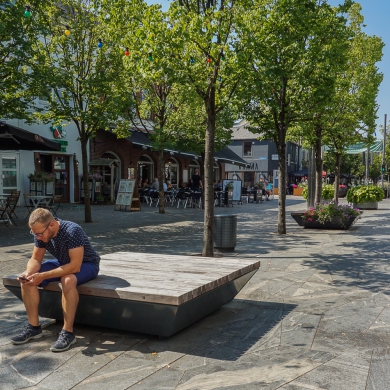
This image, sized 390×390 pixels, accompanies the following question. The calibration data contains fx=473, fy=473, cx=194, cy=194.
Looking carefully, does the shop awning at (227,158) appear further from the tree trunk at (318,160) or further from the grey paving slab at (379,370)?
the grey paving slab at (379,370)

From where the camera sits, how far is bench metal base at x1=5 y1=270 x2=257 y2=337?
406 cm

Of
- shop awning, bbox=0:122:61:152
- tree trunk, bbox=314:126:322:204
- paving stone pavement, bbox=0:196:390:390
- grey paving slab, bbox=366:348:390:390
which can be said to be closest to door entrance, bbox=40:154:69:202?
shop awning, bbox=0:122:61:152

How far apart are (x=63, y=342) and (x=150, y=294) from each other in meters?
0.88

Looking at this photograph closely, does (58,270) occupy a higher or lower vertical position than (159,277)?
higher

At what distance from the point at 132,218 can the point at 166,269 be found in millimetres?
11293

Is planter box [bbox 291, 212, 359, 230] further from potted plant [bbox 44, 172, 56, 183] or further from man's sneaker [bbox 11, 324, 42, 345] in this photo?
potted plant [bbox 44, 172, 56, 183]

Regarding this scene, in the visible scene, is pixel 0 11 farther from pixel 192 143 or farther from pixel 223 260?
pixel 192 143

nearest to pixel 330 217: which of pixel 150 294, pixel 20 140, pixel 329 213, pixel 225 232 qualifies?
pixel 329 213

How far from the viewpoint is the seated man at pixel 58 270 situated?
4.09 meters

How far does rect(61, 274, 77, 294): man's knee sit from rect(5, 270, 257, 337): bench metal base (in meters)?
0.26

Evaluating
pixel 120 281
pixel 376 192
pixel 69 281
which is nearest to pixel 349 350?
pixel 120 281

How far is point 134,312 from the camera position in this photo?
4145mm

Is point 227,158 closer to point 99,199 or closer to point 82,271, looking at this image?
point 99,199

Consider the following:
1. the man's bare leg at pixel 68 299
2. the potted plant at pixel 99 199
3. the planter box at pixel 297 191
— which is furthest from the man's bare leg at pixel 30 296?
the planter box at pixel 297 191
